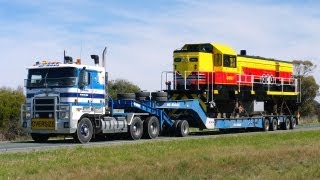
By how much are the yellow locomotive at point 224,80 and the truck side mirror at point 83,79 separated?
8.58 m

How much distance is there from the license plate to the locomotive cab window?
12.6 meters

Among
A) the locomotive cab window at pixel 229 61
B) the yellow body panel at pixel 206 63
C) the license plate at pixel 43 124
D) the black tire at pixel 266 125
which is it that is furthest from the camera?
Answer: the black tire at pixel 266 125

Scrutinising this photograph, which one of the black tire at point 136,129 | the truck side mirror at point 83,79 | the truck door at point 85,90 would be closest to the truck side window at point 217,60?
the black tire at point 136,129

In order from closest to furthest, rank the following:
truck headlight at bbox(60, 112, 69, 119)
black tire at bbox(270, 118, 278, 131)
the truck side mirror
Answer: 1. truck headlight at bbox(60, 112, 69, 119)
2. the truck side mirror
3. black tire at bbox(270, 118, 278, 131)

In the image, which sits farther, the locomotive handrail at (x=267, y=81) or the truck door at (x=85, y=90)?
the locomotive handrail at (x=267, y=81)

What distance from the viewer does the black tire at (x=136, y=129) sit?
87.0 ft

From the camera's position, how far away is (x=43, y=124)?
77.5 ft

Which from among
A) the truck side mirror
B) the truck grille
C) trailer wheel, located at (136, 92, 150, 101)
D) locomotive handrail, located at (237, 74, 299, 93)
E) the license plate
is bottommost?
the license plate

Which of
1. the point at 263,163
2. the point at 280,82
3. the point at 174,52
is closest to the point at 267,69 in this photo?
the point at 280,82

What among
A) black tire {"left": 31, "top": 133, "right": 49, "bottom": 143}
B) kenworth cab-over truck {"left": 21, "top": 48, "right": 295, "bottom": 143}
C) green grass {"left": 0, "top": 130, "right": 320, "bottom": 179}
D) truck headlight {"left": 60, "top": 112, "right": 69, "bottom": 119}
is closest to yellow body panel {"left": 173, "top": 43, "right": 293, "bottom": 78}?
kenworth cab-over truck {"left": 21, "top": 48, "right": 295, "bottom": 143}

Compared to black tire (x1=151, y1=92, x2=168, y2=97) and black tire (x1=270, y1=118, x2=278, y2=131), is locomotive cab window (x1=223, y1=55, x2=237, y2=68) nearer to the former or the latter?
black tire (x1=151, y1=92, x2=168, y2=97)

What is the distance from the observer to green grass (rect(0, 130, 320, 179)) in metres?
13.3

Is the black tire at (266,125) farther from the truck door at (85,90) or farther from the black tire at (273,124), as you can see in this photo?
the truck door at (85,90)

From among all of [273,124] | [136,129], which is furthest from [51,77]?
[273,124]
